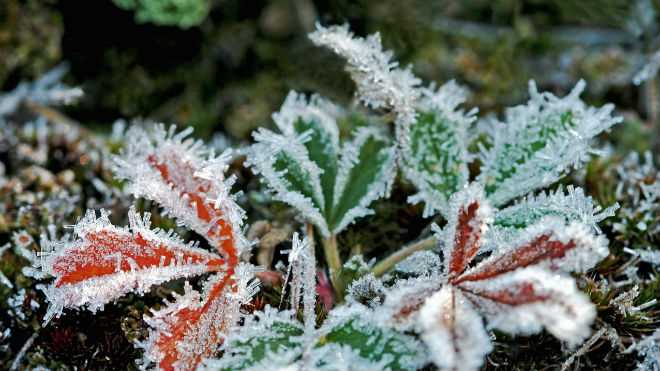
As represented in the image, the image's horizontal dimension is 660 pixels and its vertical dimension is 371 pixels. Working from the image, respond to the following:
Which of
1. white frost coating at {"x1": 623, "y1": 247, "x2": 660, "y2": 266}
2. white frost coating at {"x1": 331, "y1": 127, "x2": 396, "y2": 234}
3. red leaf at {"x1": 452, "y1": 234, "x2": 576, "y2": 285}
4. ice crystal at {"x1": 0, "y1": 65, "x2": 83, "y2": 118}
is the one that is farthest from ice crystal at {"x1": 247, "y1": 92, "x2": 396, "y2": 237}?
ice crystal at {"x1": 0, "y1": 65, "x2": 83, "y2": 118}

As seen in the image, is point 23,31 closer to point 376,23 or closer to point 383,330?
point 376,23

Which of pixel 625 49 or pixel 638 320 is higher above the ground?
pixel 625 49

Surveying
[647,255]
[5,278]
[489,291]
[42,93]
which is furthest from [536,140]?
[42,93]

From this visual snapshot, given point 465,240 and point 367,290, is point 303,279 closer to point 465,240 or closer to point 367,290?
point 367,290

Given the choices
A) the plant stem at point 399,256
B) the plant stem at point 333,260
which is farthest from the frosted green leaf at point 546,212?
the plant stem at point 333,260

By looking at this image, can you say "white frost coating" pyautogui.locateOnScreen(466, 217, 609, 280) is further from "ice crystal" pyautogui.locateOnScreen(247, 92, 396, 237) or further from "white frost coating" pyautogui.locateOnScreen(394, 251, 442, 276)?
"ice crystal" pyautogui.locateOnScreen(247, 92, 396, 237)

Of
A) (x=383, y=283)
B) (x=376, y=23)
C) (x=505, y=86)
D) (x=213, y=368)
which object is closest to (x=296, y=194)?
(x=383, y=283)
